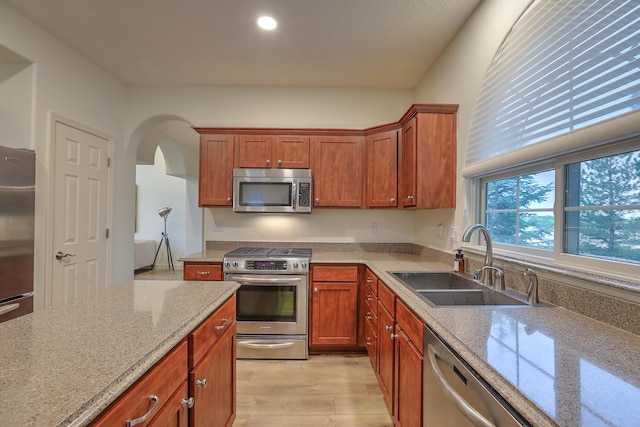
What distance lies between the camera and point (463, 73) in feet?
7.50

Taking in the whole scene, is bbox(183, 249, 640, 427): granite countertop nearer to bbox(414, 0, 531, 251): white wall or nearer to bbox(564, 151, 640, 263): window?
bbox(564, 151, 640, 263): window

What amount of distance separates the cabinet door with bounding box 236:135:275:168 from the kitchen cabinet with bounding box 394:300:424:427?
199 centimetres

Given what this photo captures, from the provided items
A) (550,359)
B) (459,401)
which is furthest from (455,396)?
(550,359)

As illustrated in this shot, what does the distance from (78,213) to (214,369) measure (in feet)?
7.74

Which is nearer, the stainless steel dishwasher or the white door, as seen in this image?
the stainless steel dishwasher

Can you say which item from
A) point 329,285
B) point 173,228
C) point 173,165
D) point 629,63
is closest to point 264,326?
point 329,285

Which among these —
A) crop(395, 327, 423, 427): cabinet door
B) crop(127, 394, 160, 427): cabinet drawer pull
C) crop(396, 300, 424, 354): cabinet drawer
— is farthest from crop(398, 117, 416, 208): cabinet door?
crop(127, 394, 160, 427): cabinet drawer pull

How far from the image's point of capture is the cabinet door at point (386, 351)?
1795 mm

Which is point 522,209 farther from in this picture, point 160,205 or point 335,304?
point 160,205

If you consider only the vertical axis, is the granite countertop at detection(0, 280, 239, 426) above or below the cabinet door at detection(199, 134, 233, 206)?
below

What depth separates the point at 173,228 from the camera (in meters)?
6.98

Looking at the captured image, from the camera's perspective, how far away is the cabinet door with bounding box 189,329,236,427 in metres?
1.14

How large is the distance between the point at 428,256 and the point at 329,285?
96cm

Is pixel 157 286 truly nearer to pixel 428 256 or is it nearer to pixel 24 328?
pixel 24 328
